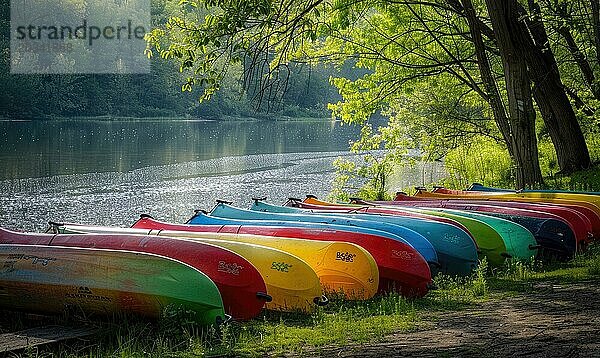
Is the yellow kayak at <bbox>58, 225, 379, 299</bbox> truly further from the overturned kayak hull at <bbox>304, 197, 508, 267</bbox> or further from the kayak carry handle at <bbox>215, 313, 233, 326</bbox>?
the overturned kayak hull at <bbox>304, 197, 508, 267</bbox>

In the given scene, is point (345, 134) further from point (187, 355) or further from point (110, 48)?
point (187, 355)

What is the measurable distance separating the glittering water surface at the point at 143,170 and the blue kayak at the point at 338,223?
6.73 m

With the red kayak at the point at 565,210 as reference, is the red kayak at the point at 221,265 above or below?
below

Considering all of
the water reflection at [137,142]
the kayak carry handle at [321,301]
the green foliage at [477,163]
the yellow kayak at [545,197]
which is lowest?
the kayak carry handle at [321,301]

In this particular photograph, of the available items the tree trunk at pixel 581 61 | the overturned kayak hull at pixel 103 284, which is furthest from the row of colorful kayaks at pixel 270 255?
the tree trunk at pixel 581 61

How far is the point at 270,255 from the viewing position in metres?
7.59

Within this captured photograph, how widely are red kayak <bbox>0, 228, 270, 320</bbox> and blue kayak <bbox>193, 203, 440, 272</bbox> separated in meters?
1.89

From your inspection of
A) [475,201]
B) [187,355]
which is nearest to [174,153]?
[475,201]

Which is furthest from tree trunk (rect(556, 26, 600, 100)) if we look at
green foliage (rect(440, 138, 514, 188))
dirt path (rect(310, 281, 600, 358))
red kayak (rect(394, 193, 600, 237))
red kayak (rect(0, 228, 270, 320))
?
red kayak (rect(0, 228, 270, 320))

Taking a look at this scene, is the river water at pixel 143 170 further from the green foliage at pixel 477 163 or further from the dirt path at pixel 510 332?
the dirt path at pixel 510 332

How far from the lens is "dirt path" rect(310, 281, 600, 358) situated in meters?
5.22

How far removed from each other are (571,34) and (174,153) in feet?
62.6

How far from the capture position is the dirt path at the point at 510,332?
17.1 ft

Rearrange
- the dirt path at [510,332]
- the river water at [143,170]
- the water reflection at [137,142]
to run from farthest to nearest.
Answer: the water reflection at [137,142] < the river water at [143,170] < the dirt path at [510,332]
